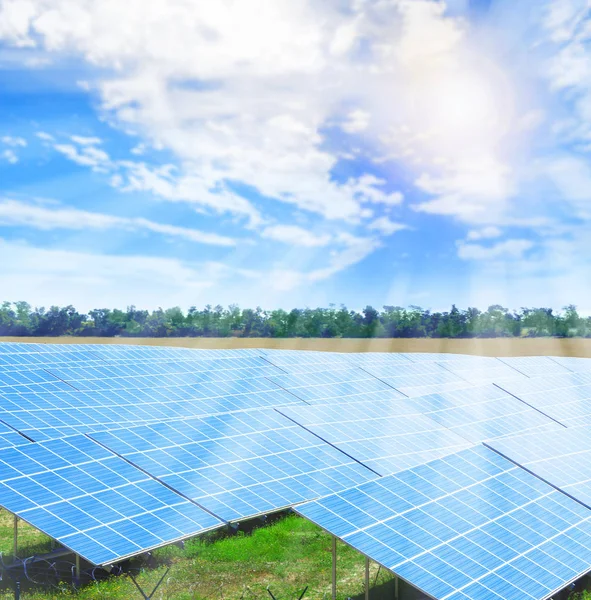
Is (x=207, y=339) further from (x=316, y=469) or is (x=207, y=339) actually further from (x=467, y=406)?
(x=316, y=469)

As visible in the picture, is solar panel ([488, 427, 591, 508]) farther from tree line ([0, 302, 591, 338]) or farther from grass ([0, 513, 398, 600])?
tree line ([0, 302, 591, 338])

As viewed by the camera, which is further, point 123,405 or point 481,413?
point 481,413

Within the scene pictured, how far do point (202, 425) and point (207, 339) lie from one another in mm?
76425

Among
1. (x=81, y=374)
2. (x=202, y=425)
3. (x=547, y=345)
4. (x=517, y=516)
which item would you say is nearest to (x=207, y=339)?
(x=547, y=345)

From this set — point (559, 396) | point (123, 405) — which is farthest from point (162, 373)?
point (559, 396)

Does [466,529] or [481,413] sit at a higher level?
[481,413]

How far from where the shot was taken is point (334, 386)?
30734 mm

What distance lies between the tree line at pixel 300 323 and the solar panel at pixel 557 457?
254ft

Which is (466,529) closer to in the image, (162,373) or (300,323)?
(162,373)

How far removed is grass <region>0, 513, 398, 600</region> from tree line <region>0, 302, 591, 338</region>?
3069 inches

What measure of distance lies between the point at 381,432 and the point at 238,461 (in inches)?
226

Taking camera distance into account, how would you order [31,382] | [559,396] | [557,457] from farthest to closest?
[559,396] < [31,382] < [557,457]

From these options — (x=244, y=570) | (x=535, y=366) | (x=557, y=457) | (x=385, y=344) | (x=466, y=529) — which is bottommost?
(x=244, y=570)

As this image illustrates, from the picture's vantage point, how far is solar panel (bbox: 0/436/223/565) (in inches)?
579
